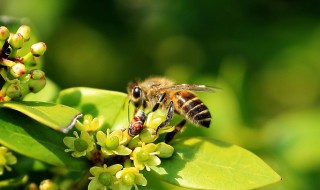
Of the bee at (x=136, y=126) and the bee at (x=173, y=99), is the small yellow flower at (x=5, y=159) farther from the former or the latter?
the bee at (x=173, y=99)

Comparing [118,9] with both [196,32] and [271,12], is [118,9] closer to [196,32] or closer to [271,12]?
[196,32]

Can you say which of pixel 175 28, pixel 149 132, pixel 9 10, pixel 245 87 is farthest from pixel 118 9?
pixel 149 132

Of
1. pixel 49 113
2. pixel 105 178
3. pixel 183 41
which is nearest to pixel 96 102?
pixel 105 178

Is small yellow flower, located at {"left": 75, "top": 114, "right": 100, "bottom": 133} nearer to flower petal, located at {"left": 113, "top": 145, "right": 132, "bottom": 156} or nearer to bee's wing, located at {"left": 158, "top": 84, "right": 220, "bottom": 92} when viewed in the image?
flower petal, located at {"left": 113, "top": 145, "right": 132, "bottom": 156}

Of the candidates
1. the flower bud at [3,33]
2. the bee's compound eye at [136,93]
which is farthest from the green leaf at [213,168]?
the flower bud at [3,33]

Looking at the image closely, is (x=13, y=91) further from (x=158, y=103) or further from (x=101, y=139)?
(x=158, y=103)

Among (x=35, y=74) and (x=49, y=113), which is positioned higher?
(x=35, y=74)
